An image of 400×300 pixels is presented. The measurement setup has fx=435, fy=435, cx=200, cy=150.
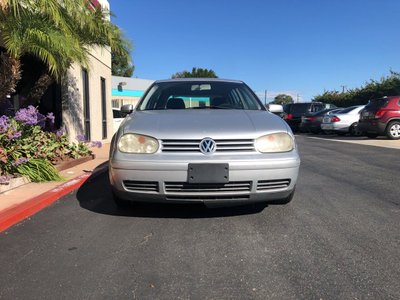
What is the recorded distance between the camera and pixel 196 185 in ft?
14.0

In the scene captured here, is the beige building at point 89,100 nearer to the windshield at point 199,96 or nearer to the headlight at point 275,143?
the windshield at point 199,96

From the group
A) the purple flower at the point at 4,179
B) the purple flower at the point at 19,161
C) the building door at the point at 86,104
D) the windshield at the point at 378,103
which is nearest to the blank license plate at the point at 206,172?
the purple flower at the point at 4,179

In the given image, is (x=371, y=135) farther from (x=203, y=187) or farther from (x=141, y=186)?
(x=141, y=186)

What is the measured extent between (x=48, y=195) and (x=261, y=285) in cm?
369

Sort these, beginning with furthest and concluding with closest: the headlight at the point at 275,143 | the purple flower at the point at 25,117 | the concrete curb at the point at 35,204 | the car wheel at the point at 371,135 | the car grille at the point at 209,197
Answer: the car wheel at the point at 371,135, the purple flower at the point at 25,117, the concrete curb at the point at 35,204, the headlight at the point at 275,143, the car grille at the point at 209,197

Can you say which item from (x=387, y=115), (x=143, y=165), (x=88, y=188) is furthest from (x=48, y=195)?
(x=387, y=115)

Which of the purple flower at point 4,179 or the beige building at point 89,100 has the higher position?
the beige building at point 89,100

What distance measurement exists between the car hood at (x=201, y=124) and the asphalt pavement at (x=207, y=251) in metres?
0.99

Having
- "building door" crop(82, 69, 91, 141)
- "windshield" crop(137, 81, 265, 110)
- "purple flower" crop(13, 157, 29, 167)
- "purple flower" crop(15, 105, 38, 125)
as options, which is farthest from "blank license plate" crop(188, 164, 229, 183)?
"building door" crop(82, 69, 91, 141)

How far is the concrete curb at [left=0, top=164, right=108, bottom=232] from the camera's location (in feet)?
15.6

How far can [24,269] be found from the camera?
11.6ft

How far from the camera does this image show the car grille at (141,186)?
171 inches

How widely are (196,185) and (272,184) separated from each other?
0.80 metres

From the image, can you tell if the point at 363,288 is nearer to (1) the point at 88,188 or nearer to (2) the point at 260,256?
(2) the point at 260,256
